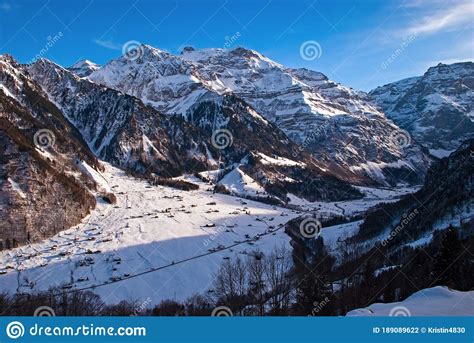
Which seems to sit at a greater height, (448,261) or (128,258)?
(128,258)

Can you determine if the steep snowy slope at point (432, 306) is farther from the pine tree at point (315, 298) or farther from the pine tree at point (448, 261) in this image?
the pine tree at point (448, 261)

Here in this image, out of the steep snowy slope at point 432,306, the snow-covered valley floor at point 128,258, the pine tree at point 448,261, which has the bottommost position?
the steep snowy slope at point 432,306

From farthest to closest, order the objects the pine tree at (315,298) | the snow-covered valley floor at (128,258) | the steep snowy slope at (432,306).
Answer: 1. the snow-covered valley floor at (128,258)
2. the pine tree at (315,298)
3. the steep snowy slope at (432,306)

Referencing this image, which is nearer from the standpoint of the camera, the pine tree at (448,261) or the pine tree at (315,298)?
the pine tree at (315,298)

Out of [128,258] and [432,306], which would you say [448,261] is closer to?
[432,306]

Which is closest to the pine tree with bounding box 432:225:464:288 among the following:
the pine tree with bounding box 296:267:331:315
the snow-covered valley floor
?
the pine tree with bounding box 296:267:331:315

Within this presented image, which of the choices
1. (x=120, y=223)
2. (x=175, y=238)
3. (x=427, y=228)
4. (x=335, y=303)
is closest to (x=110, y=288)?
(x=175, y=238)

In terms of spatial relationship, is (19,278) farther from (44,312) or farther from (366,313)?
(366,313)

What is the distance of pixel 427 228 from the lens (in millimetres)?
149375

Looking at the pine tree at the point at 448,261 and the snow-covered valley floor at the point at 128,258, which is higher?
the snow-covered valley floor at the point at 128,258

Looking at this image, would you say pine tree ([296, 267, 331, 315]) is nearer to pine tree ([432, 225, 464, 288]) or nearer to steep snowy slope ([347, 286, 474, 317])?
pine tree ([432, 225, 464, 288])

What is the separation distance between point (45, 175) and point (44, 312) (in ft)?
394

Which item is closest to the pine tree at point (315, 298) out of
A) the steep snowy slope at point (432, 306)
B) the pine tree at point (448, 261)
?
the pine tree at point (448, 261)

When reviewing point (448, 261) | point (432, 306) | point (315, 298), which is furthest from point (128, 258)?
point (432, 306)
